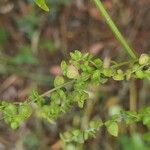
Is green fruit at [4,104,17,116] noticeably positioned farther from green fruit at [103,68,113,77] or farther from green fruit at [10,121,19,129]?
green fruit at [103,68,113,77]

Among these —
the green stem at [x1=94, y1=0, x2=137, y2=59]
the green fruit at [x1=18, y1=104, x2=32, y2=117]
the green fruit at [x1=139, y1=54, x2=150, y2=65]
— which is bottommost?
the green fruit at [x1=18, y1=104, x2=32, y2=117]

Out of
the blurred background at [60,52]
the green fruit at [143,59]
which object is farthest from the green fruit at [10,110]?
the blurred background at [60,52]

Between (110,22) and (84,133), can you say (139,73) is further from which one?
(84,133)

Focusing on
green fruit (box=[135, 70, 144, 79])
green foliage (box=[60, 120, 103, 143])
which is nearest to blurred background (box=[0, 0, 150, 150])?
green foliage (box=[60, 120, 103, 143])

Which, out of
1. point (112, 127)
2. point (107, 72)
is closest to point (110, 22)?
point (107, 72)

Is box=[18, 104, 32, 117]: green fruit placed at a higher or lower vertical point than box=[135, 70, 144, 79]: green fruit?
lower

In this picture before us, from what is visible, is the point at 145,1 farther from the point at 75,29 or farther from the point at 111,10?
the point at 75,29

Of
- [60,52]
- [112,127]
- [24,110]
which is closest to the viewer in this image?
[24,110]

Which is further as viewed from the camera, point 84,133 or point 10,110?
point 84,133
